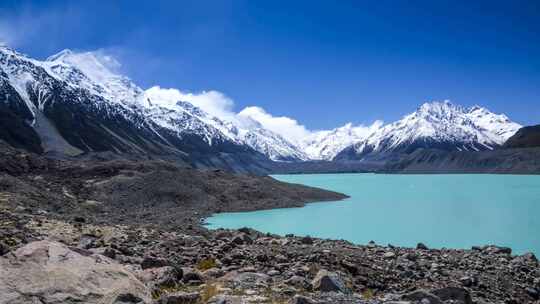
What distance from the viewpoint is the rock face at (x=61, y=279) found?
5.80 meters

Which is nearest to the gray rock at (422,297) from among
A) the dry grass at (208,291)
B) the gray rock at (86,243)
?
the dry grass at (208,291)

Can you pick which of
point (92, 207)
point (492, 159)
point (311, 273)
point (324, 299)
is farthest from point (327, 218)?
point (492, 159)

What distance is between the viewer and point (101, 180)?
52.4 meters

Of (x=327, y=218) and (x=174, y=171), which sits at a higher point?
(x=174, y=171)

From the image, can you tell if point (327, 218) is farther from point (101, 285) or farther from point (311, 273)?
point (101, 285)

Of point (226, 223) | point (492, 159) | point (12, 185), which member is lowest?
point (226, 223)

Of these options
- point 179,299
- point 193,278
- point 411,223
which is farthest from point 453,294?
point 411,223

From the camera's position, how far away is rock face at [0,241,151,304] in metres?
5.80

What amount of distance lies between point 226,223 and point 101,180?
61.3 feet

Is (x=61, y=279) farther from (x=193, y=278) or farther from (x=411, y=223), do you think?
(x=411, y=223)

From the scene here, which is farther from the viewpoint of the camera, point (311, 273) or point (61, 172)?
point (61, 172)

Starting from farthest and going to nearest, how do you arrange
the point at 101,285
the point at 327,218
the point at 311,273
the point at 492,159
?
1. the point at 492,159
2. the point at 327,218
3. the point at 311,273
4. the point at 101,285

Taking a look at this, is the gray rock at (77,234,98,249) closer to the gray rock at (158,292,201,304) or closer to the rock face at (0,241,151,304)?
the rock face at (0,241,151,304)

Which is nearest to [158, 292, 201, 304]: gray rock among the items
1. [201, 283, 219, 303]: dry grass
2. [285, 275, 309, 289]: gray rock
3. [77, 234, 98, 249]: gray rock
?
[201, 283, 219, 303]: dry grass
